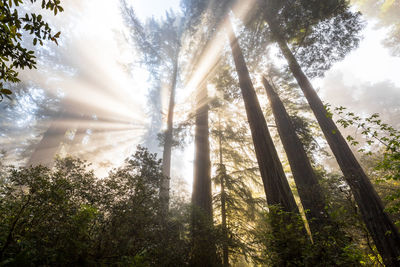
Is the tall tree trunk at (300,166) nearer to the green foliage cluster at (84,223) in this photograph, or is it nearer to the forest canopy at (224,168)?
the forest canopy at (224,168)

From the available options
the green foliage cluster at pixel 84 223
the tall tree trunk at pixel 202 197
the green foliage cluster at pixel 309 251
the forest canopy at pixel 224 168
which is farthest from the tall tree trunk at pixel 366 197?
the green foliage cluster at pixel 84 223

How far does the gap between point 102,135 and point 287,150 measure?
85.6 feet

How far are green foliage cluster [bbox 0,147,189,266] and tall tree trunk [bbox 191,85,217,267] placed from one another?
1.21 feet

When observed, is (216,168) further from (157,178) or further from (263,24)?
(263,24)

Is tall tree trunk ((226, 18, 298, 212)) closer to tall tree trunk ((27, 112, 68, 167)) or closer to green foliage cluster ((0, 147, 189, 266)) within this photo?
green foliage cluster ((0, 147, 189, 266))

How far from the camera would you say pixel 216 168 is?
7.90 m

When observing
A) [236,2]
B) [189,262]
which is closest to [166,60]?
→ [236,2]

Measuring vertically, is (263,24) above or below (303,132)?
above

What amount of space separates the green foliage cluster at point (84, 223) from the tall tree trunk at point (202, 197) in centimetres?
37

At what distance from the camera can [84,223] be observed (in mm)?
2416

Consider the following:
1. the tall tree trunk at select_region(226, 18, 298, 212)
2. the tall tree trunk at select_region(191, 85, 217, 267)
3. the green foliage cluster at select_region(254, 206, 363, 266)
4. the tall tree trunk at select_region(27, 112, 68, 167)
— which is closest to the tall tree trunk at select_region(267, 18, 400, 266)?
the green foliage cluster at select_region(254, 206, 363, 266)

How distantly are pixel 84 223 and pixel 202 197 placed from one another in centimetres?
401

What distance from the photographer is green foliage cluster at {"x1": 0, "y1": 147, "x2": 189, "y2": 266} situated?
6.89ft

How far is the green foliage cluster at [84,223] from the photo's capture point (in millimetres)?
2100
